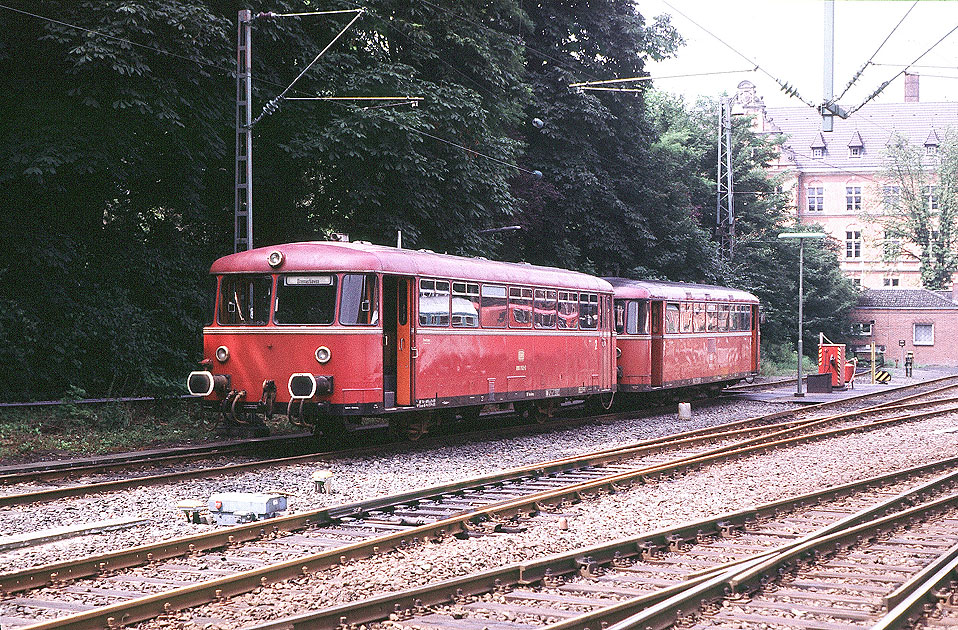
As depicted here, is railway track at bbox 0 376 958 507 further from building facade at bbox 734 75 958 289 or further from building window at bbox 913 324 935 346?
building facade at bbox 734 75 958 289

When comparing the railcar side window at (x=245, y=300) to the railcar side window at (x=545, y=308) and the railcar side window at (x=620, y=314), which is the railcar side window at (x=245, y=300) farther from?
the railcar side window at (x=620, y=314)

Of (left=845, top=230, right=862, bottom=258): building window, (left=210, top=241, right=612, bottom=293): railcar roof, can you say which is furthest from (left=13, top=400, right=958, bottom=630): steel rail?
(left=845, top=230, right=862, bottom=258): building window

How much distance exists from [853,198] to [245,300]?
83.7 m

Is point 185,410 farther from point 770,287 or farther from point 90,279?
point 770,287

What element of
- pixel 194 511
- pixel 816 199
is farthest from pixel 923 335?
pixel 194 511

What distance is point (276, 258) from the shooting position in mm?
16734

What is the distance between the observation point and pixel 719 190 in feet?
167

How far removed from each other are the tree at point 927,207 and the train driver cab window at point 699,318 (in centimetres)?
4964

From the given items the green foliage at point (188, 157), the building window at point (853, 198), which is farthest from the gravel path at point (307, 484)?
the building window at point (853, 198)

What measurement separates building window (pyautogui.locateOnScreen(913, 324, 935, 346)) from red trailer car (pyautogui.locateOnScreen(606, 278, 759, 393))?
3739 cm

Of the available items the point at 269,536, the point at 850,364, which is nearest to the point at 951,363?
the point at 850,364

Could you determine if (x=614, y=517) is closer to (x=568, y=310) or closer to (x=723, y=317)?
(x=568, y=310)

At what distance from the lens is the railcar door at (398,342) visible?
56.4 feet

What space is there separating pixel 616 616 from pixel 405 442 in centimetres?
1124
